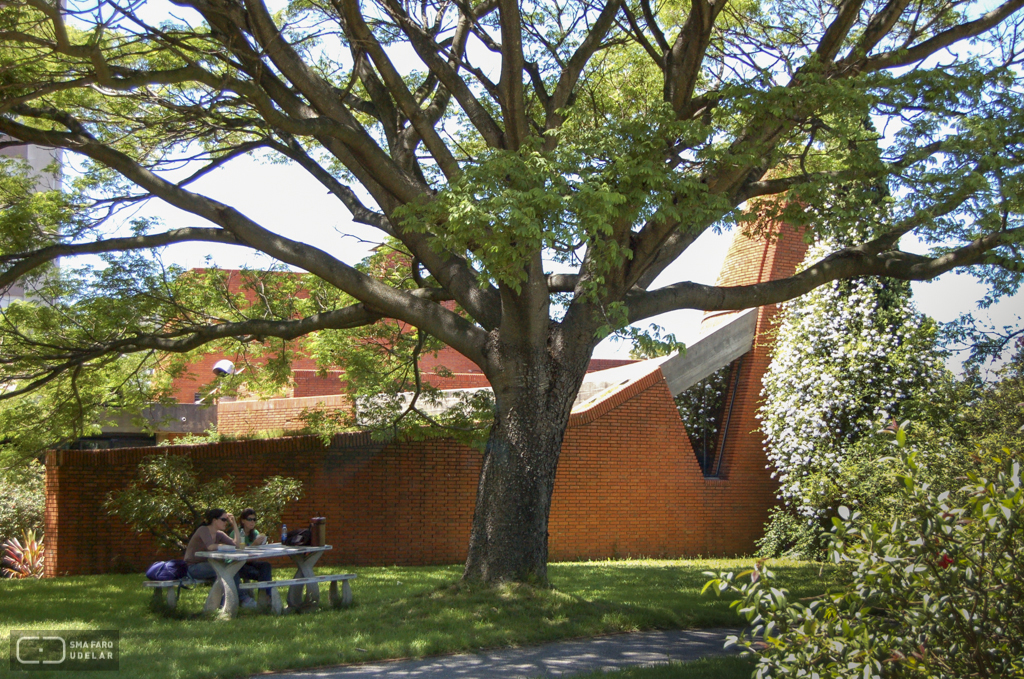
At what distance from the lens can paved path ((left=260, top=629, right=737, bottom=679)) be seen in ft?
22.8

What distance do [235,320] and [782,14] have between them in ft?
30.8

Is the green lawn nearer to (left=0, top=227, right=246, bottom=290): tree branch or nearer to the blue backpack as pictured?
the blue backpack

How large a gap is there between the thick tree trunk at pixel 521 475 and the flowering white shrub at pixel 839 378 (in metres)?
7.57

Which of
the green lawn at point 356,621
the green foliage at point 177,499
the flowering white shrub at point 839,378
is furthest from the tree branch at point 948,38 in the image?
the green foliage at point 177,499

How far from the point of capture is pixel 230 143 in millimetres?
13227

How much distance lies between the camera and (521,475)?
9.68 m

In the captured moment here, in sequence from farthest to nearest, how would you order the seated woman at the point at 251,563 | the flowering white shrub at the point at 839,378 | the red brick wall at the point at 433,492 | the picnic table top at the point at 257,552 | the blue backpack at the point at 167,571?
the flowering white shrub at the point at 839,378 → the red brick wall at the point at 433,492 → the seated woman at the point at 251,563 → the blue backpack at the point at 167,571 → the picnic table top at the point at 257,552

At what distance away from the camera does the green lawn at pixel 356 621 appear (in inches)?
288

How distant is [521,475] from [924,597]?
19.7 ft

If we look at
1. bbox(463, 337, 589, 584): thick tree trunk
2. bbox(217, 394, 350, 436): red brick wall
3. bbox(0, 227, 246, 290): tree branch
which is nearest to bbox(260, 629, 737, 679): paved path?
bbox(463, 337, 589, 584): thick tree trunk

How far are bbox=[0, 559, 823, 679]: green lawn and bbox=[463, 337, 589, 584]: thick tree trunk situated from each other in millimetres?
342

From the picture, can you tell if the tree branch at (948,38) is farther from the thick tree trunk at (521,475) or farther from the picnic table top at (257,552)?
the picnic table top at (257,552)

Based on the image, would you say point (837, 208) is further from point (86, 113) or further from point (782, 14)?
point (86, 113)

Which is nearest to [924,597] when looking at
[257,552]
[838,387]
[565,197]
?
[565,197]
